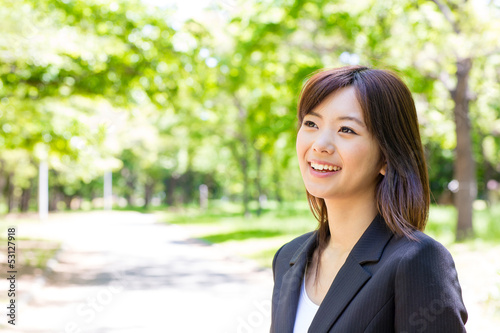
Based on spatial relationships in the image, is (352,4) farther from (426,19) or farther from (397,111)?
(397,111)

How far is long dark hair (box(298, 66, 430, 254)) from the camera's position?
157cm

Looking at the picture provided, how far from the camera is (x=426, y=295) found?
135cm

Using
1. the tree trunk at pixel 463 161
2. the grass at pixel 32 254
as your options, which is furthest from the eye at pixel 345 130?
the tree trunk at pixel 463 161

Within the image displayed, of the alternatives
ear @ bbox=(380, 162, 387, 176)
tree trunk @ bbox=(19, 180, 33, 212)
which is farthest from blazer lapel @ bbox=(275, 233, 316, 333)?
tree trunk @ bbox=(19, 180, 33, 212)

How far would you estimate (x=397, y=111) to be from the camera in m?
1.58

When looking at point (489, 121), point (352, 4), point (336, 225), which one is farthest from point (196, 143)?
point (336, 225)

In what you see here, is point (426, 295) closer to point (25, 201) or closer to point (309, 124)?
point (309, 124)

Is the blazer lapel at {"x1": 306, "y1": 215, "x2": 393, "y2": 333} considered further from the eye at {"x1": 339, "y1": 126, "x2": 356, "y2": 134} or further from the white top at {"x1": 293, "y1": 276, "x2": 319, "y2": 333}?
the eye at {"x1": 339, "y1": 126, "x2": 356, "y2": 134}

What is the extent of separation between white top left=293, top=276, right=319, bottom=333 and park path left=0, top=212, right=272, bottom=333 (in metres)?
5.54

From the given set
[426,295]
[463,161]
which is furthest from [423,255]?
[463,161]

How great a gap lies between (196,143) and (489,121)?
16.9 meters

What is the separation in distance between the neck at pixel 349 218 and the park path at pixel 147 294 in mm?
5608

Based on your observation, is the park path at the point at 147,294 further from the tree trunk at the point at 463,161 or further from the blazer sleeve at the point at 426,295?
the blazer sleeve at the point at 426,295

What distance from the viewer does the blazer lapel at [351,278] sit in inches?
58.7
